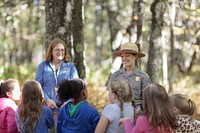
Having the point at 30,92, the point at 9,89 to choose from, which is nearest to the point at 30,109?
the point at 30,92

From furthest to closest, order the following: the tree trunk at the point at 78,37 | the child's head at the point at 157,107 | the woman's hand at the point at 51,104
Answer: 1. the tree trunk at the point at 78,37
2. the woman's hand at the point at 51,104
3. the child's head at the point at 157,107

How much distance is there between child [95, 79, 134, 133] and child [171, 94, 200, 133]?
61 centimetres

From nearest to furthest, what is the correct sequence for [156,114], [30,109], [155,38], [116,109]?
[156,114] < [116,109] < [30,109] < [155,38]

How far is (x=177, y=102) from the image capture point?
213 inches

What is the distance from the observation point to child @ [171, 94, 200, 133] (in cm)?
539

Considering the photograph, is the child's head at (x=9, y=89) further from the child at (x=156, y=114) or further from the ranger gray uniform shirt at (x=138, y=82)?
the child at (x=156, y=114)

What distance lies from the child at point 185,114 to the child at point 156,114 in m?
0.41

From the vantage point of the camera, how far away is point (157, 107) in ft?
16.3

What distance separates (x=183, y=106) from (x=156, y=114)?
621 mm

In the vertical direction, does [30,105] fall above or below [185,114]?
above

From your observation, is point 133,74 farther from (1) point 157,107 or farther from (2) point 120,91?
(1) point 157,107

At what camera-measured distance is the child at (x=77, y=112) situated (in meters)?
5.83

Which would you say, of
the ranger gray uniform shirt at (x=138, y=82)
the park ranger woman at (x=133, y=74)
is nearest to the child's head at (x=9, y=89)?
the park ranger woman at (x=133, y=74)

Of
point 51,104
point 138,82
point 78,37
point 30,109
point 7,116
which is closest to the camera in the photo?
point 30,109
